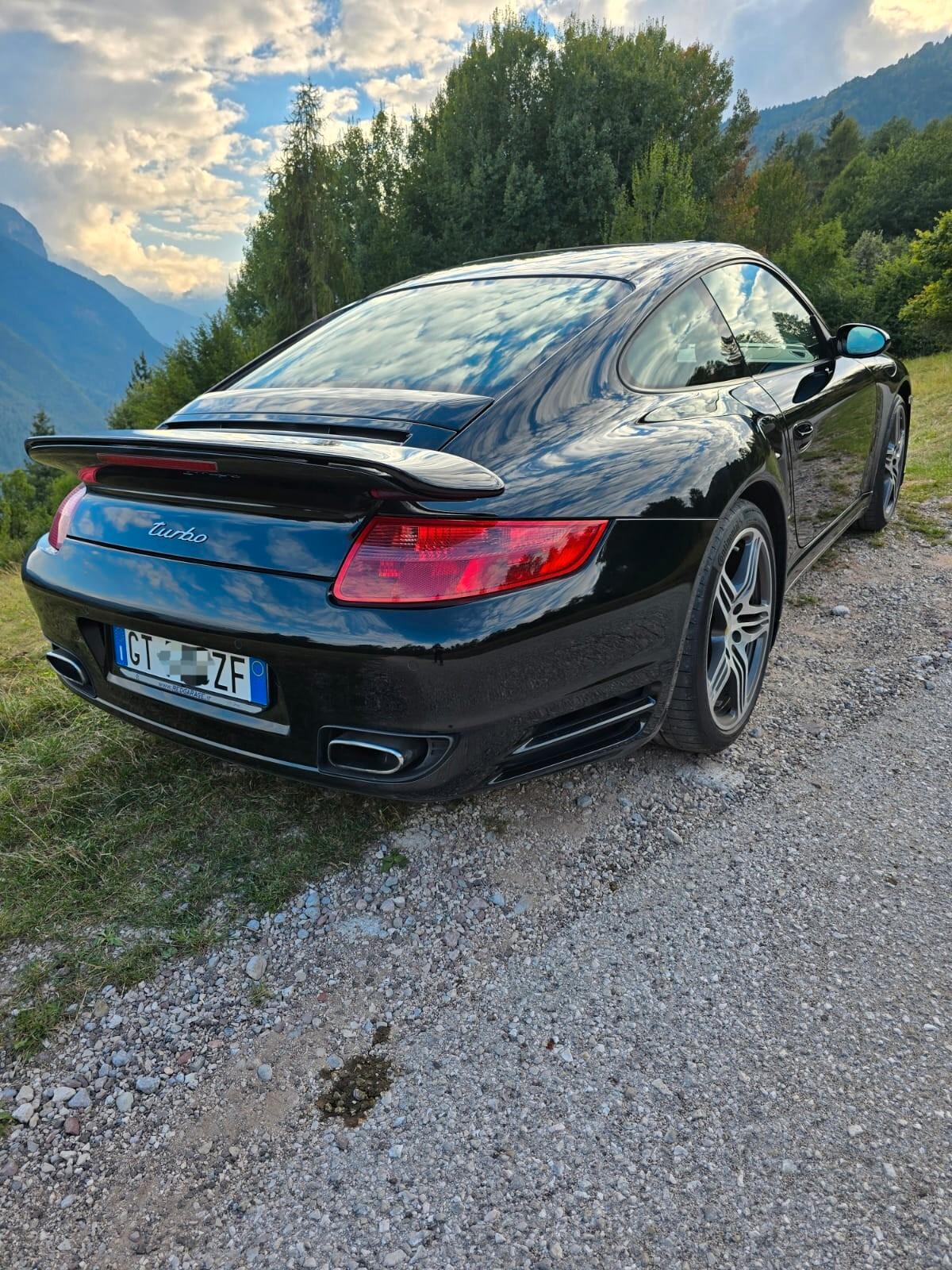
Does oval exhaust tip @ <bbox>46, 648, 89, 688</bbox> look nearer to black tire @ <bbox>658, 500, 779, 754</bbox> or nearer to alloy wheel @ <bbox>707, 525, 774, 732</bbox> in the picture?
black tire @ <bbox>658, 500, 779, 754</bbox>

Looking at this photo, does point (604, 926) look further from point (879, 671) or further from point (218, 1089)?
point (879, 671)

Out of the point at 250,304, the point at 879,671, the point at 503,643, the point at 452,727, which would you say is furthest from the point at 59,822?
the point at 250,304

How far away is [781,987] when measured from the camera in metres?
1.69

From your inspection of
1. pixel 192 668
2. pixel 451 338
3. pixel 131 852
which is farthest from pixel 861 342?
pixel 131 852

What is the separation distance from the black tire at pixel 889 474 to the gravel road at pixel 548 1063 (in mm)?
2534

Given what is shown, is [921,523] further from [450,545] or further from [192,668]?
[192,668]

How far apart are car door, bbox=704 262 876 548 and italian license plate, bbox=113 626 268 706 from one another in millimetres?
2009

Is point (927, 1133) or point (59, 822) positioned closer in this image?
point (927, 1133)

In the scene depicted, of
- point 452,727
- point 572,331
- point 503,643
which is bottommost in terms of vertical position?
point 452,727

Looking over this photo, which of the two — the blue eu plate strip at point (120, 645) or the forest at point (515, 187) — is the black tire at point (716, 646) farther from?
the forest at point (515, 187)

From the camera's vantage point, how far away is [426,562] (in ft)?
5.12

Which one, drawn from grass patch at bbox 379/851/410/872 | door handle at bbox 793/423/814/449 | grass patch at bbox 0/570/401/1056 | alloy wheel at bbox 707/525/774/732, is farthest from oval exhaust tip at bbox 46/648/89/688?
door handle at bbox 793/423/814/449

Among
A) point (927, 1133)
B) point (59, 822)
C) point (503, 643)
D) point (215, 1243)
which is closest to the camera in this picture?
point (215, 1243)

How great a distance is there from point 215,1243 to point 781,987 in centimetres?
118
